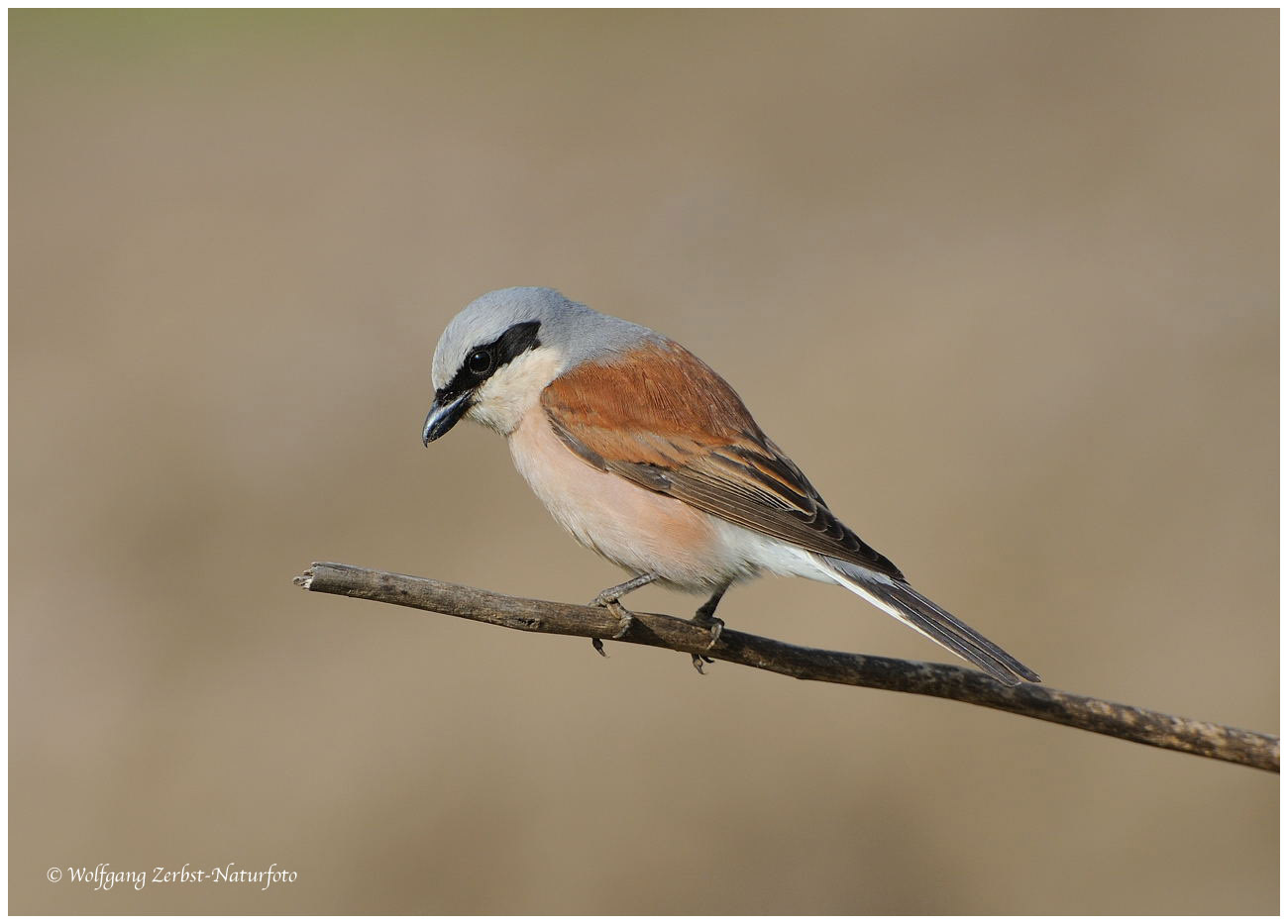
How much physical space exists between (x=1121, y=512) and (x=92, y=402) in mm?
6581

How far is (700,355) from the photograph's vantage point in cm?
833

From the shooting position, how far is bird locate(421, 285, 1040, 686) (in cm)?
338

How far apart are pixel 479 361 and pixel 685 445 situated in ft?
2.19

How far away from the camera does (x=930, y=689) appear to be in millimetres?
2982

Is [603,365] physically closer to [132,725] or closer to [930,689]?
[930,689]

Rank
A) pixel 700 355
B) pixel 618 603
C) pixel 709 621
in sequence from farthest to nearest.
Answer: pixel 700 355 < pixel 709 621 < pixel 618 603

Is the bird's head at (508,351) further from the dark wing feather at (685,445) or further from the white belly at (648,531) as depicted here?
the white belly at (648,531)

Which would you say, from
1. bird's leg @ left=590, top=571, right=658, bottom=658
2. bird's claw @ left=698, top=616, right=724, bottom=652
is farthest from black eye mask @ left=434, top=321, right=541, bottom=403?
bird's claw @ left=698, top=616, right=724, bottom=652

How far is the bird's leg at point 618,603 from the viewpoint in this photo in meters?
2.85

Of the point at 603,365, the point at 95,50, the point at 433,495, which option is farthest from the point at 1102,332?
the point at 95,50

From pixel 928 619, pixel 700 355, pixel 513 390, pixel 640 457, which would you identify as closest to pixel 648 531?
pixel 640 457

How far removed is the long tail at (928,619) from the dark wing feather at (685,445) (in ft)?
0.26

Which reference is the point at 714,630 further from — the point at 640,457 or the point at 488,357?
the point at 488,357

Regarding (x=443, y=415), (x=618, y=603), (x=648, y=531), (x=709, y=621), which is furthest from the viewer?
(x=443, y=415)
